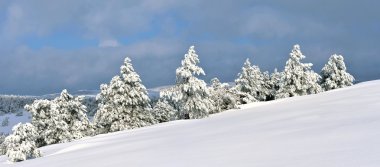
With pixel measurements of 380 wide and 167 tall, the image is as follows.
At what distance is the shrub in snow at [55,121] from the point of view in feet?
138

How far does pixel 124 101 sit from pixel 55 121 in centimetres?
750

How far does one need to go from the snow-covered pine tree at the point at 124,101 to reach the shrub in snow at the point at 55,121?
9.70 feet

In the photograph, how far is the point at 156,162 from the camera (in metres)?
11.1

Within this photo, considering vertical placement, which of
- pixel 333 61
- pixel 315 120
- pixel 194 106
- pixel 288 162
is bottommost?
pixel 288 162

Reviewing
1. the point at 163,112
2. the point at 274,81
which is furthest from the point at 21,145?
the point at 274,81

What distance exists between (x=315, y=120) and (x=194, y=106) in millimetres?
22747

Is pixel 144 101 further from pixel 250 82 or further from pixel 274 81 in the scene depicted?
pixel 274 81

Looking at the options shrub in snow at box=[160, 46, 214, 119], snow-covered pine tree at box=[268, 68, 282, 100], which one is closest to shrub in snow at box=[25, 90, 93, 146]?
shrub in snow at box=[160, 46, 214, 119]

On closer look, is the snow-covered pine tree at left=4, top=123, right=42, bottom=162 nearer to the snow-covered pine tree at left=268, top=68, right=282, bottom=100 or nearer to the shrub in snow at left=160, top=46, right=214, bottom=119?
the shrub in snow at left=160, top=46, right=214, bottom=119

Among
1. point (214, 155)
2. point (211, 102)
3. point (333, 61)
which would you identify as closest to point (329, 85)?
point (333, 61)

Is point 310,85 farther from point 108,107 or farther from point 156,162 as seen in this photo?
point 156,162

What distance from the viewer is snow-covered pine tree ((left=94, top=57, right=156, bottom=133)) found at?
45.8 m

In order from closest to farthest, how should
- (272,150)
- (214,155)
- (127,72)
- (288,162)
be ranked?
1. (288,162)
2. (272,150)
3. (214,155)
4. (127,72)

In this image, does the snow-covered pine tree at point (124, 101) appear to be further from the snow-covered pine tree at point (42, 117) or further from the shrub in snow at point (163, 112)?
the shrub in snow at point (163, 112)
